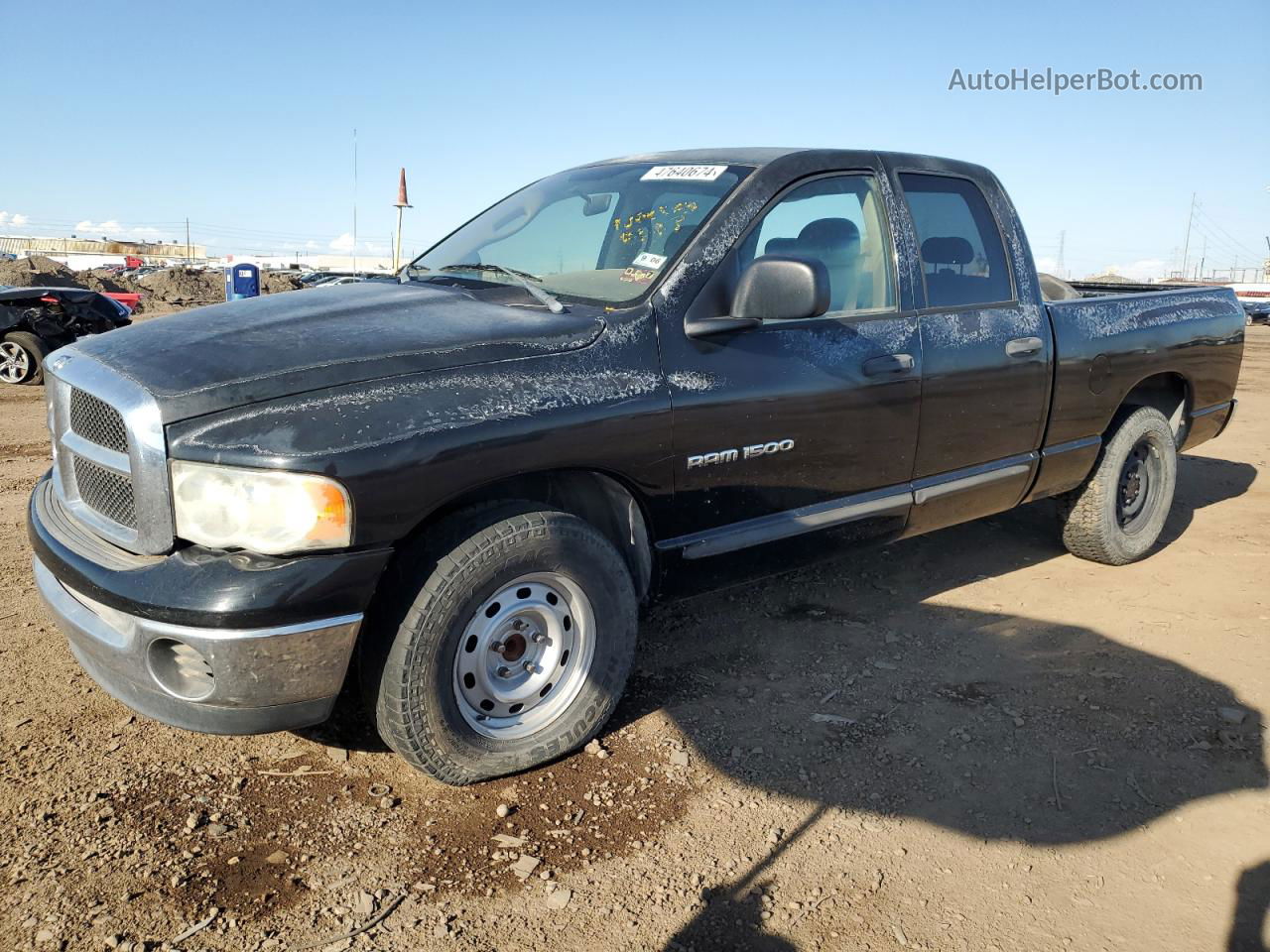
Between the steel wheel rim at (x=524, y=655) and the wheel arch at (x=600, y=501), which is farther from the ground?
the wheel arch at (x=600, y=501)

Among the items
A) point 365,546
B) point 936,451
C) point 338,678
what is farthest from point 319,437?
point 936,451

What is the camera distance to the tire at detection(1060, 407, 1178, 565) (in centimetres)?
508

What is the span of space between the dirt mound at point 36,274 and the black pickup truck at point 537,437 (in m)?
31.0

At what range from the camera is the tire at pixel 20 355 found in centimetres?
1125

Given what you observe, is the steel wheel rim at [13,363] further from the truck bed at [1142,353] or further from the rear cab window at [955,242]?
the truck bed at [1142,353]

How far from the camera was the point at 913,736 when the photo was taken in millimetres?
3361

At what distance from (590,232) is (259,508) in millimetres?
1868

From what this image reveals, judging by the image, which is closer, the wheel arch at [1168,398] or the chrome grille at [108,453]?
the chrome grille at [108,453]

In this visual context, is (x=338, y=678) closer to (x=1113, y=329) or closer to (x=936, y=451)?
(x=936, y=451)

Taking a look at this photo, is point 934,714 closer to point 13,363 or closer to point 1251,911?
point 1251,911

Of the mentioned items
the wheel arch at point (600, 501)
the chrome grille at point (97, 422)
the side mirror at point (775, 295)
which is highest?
the side mirror at point (775, 295)

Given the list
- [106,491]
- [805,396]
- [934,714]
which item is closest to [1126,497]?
[934,714]

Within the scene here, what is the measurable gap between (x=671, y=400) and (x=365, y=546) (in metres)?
1.09

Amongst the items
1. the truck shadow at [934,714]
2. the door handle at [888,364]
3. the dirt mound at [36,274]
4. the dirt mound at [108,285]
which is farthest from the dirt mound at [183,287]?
the door handle at [888,364]
